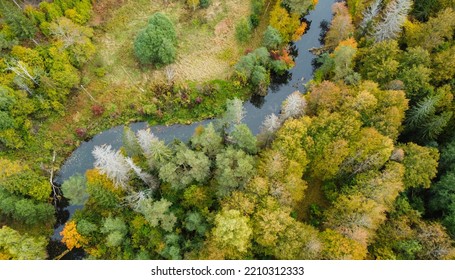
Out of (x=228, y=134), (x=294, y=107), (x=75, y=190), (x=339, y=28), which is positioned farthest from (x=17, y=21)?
(x=339, y=28)

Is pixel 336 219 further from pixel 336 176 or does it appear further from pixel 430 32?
pixel 430 32

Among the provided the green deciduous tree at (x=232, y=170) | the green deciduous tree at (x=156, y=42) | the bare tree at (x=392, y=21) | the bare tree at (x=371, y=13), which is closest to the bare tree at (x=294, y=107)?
the green deciduous tree at (x=232, y=170)

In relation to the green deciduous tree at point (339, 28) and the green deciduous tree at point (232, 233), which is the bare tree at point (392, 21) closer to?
the green deciduous tree at point (339, 28)

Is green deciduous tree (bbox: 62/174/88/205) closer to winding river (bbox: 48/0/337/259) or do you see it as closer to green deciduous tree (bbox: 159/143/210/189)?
winding river (bbox: 48/0/337/259)

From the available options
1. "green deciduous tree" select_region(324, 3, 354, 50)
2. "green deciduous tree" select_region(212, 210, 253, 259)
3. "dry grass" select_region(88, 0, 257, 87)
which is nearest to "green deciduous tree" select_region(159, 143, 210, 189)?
"green deciduous tree" select_region(212, 210, 253, 259)

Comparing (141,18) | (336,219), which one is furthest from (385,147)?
(141,18)

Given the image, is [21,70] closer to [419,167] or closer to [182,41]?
[182,41]
